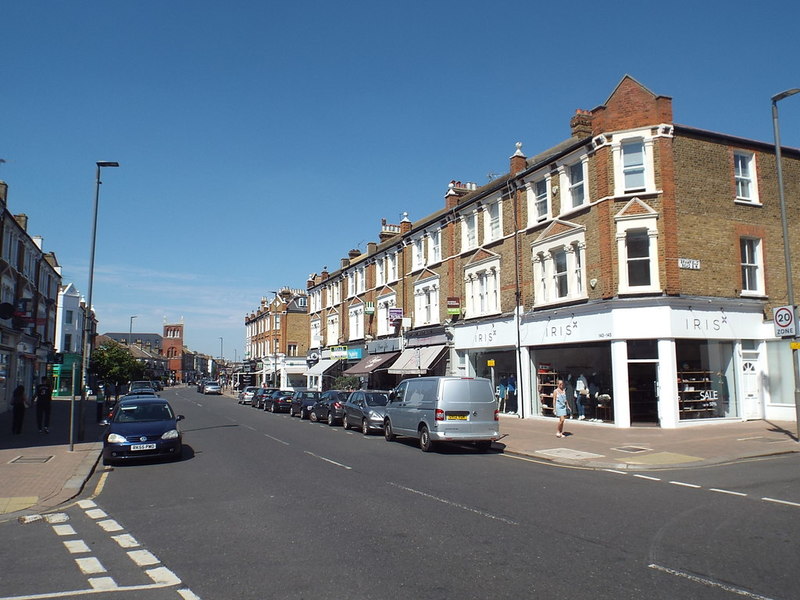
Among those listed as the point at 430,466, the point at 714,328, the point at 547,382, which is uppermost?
the point at 714,328

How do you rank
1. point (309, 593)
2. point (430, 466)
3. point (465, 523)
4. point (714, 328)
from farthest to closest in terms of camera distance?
1. point (714, 328)
2. point (430, 466)
3. point (465, 523)
4. point (309, 593)

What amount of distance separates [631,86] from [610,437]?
11743 millimetres

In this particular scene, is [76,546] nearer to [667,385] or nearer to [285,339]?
[667,385]

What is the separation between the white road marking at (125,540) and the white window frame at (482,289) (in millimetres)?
21589

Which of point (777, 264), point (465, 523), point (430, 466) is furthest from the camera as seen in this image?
point (777, 264)

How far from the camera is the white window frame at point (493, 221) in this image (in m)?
27.8

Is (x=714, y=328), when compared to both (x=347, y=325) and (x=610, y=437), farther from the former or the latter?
(x=347, y=325)

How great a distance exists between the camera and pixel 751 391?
2164 centimetres

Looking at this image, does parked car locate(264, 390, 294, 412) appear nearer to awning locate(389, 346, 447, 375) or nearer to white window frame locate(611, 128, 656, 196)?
awning locate(389, 346, 447, 375)

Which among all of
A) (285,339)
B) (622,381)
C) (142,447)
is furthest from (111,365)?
(622,381)

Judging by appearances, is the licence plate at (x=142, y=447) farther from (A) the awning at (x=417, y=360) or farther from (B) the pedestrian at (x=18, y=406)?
(A) the awning at (x=417, y=360)

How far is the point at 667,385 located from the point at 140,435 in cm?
1573

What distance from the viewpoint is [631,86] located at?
2103 cm

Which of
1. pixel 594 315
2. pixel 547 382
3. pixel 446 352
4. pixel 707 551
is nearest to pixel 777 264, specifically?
pixel 594 315
